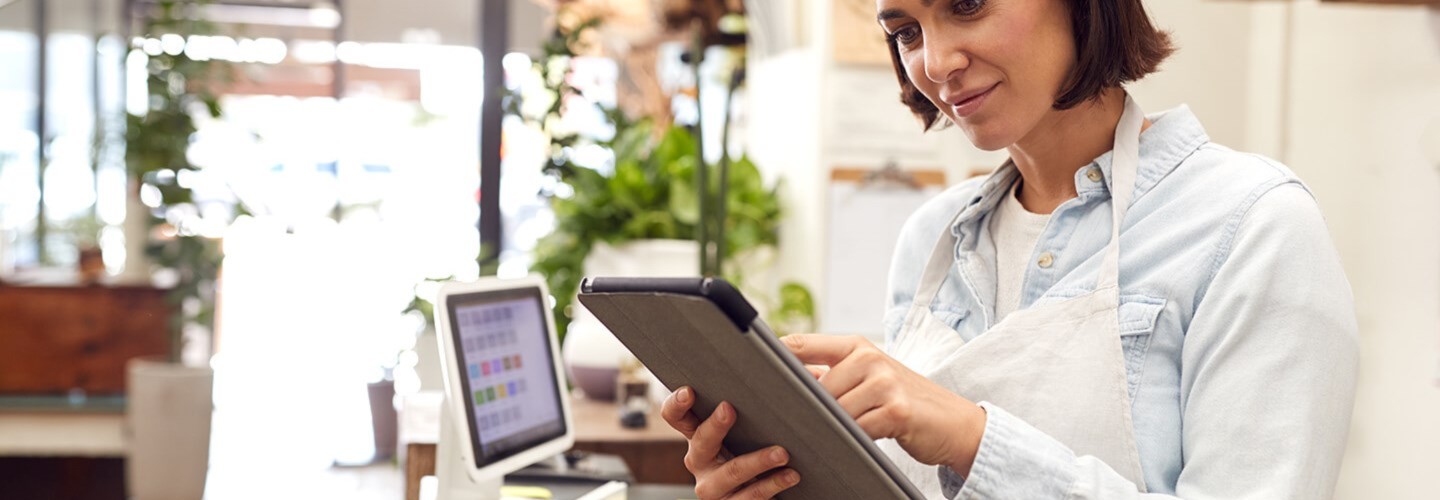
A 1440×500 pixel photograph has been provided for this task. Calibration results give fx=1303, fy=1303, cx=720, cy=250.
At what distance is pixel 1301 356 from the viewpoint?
3.18 ft

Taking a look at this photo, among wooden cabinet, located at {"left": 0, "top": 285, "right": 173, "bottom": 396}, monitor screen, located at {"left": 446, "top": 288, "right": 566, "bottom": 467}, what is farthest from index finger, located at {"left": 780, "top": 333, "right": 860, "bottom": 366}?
wooden cabinet, located at {"left": 0, "top": 285, "right": 173, "bottom": 396}

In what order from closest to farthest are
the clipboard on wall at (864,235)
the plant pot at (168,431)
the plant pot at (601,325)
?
the clipboard on wall at (864,235) → the plant pot at (601,325) → the plant pot at (168,431)

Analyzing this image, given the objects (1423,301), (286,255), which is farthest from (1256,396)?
(286,255)

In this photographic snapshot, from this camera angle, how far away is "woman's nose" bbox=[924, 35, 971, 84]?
3.62 feet

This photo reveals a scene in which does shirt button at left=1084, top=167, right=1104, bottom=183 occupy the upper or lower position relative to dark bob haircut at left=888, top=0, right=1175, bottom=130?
lower

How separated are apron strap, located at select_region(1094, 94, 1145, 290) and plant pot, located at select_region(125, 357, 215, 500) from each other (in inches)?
152

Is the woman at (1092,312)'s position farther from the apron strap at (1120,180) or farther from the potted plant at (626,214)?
the potted plant at (626,214)

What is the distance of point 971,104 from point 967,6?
8 cm

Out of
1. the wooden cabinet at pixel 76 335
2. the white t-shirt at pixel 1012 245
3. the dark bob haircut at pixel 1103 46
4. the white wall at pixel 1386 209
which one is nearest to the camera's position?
the dark bob haircut at pixel 1103 46

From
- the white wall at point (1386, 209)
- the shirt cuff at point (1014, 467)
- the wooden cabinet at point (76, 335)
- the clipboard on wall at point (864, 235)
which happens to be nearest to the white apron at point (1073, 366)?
the shirt cuff at point (1014, 467)

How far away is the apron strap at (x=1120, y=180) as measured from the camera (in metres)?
1.12

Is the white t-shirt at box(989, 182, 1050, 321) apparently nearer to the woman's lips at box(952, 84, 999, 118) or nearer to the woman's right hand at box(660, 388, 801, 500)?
the woman's lips at box(952, 84, 999, 118)

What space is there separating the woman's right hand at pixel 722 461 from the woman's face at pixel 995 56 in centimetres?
34

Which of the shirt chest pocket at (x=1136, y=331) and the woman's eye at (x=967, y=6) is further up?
the woman's eye at (x=967, y=6)
